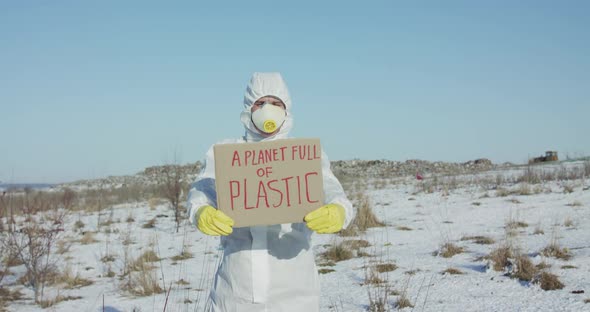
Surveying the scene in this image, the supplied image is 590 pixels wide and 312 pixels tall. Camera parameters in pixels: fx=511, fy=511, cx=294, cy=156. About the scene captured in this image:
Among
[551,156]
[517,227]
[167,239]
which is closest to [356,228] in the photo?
[517,227]

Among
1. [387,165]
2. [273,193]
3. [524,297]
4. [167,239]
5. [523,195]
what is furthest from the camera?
[387,165]

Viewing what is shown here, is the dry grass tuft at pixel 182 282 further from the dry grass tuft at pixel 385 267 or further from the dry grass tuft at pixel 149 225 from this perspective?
the dry grass tuft at pixel 149 225

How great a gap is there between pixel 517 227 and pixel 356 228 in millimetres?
2266

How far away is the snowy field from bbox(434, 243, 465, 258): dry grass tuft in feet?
0.10

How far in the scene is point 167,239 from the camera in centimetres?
846

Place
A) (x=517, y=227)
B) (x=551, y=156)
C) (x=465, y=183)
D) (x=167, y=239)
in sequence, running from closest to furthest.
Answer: (x=517, y=227), (x=167, y=239), (x=465, y=183), (x=551, y=156)

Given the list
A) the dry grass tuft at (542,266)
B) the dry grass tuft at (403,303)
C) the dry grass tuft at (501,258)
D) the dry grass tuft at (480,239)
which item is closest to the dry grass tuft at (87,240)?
the dry grass tuft at (480,239)

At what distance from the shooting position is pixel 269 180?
95.0 inches

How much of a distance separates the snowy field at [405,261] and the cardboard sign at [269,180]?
735mm

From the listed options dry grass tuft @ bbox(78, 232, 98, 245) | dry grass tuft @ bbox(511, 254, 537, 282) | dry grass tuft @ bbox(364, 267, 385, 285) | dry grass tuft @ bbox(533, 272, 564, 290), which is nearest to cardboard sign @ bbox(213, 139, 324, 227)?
dry grass tuft @ bbox(364, 267, 385, 285)

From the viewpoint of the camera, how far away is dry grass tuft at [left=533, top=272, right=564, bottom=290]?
4281 millimetres

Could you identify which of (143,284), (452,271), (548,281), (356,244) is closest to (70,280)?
(143,284)

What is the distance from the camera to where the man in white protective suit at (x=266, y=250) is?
7.86 ft

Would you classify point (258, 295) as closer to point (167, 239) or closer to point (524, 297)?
point (524, 297)
